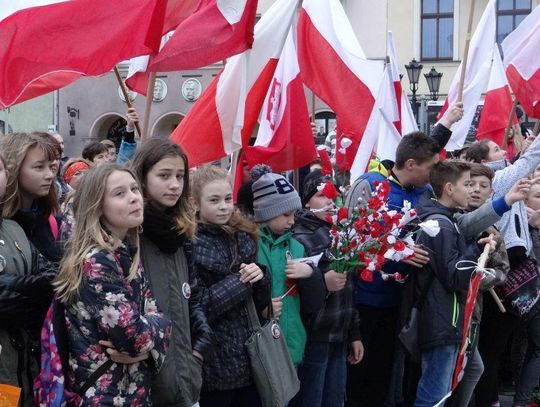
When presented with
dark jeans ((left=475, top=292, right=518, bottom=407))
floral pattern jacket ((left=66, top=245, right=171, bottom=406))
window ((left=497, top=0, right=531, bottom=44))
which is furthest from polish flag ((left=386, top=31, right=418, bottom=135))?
window ((left=497, top=0, right=531, bottom=44))

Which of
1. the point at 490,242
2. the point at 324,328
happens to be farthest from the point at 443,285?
the point at 324,328

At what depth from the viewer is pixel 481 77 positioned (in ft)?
24.6

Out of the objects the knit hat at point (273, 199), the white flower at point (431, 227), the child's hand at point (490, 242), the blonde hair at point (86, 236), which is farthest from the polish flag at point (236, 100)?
the blonde hair at point (86, 236)

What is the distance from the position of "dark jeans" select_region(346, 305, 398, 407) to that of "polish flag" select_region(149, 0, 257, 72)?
6.04 ft

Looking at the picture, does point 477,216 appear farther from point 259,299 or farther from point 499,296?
point 259,299

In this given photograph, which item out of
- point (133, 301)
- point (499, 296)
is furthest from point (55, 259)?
point (499, 296)

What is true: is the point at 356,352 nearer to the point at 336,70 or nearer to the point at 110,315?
the point at 110,315

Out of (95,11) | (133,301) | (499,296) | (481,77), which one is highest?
(95,11)

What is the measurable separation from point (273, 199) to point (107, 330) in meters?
1.65

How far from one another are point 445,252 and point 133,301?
2197 mm

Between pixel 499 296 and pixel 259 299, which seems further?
pixel 499 296

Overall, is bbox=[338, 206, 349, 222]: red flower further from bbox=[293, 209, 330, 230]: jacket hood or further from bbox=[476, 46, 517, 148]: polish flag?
bbox=[476, 46, 517, 148]: polish flag

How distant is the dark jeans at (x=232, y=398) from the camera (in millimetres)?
4020

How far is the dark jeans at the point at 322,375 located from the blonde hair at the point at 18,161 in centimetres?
180
